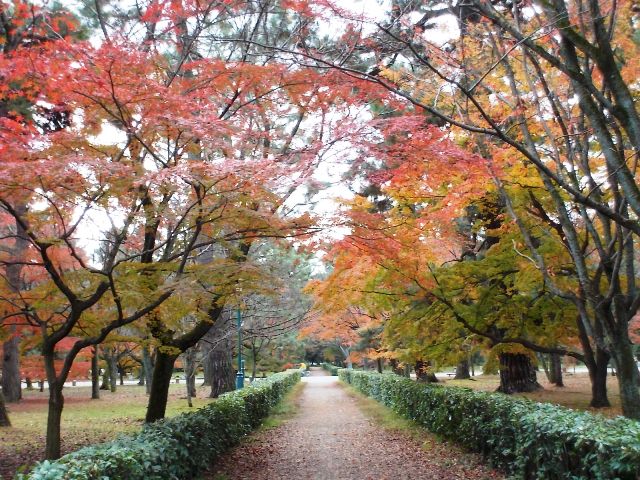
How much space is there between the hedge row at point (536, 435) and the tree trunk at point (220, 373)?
10074 mm

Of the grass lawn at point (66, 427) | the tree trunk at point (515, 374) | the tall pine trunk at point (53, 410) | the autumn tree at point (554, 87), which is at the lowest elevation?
the grass lawn at point (66, 427)

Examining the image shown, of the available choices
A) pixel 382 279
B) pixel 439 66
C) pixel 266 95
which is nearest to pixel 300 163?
pixel 266 95

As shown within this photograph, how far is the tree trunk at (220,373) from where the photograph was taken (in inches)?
740

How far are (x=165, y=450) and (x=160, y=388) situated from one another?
3.72 m

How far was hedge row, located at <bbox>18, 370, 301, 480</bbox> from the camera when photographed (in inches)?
144

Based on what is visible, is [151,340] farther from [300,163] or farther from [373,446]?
[373,446]

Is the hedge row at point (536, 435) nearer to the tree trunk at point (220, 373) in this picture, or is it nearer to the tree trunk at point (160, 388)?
the tree trunk at point (160, 388)

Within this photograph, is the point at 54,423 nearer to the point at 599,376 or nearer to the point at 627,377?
the point at 627,377

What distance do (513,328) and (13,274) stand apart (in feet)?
43.5

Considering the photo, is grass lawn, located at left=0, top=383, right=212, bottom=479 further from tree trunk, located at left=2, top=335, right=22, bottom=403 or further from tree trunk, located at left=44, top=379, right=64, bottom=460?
tree trunk, located at left=44, top=379, right=64, bottom=460

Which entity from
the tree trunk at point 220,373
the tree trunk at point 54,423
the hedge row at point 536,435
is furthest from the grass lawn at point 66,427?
the hedge row at point 536,435

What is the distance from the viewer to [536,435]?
5312 mm

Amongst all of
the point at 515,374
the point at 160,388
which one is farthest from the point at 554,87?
the point at 515,374

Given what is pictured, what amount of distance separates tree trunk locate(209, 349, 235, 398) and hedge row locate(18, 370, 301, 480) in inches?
319
